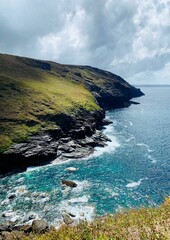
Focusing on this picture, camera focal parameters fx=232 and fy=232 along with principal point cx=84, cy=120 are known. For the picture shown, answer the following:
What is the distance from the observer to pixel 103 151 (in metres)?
83.6

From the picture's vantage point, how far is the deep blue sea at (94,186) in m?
45.4

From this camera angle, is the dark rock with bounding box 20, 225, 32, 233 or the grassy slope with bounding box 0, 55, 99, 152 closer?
the dark rock with bounding box 20, 225, 32, 233

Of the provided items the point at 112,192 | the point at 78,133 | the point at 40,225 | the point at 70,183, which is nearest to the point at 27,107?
the point at 78,133

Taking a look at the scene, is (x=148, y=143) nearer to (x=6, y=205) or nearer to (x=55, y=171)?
(x=55, y=171)

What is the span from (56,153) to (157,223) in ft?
225

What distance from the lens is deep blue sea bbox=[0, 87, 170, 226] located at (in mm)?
45375

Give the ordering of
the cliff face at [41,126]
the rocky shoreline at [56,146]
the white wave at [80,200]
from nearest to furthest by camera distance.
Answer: the white wave at [80,200] → the rocky shoreline at [56,146] → the cliff face at [41,126]

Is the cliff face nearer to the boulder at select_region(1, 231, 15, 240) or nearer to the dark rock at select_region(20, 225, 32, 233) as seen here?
the dark rock at select_region(20, 225, 32, 233)

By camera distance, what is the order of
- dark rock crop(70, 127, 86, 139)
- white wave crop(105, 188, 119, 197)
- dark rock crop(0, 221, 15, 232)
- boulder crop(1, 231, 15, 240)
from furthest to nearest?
dark rock crop(70, 127, 86, 139) → white wave crop(105, 188, 119, 197) → dark rock crop(0, 221, 15, 232) → boulder crop(1, 231, 15, 240)

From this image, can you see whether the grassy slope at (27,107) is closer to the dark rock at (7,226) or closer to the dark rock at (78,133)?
the dark rock at (78,133)

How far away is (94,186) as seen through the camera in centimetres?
5550

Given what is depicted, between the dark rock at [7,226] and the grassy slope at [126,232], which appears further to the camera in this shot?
the dark rock at [7,226]

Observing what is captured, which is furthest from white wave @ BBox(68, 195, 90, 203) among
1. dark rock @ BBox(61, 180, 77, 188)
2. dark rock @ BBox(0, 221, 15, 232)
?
dark rock @ BBox(0, 221, 15, 232)

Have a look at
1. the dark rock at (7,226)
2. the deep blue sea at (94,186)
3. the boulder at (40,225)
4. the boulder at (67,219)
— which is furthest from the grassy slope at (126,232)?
the dark rock at (7,226)
